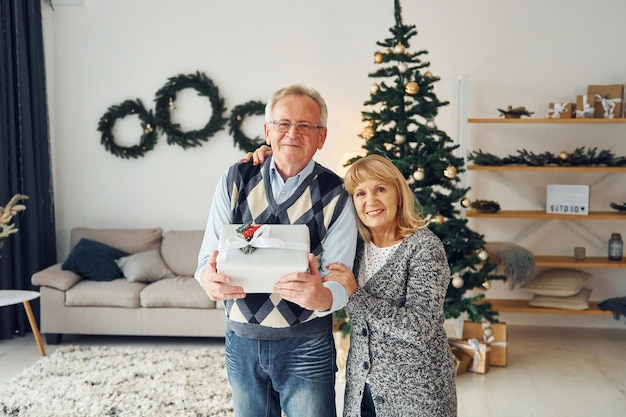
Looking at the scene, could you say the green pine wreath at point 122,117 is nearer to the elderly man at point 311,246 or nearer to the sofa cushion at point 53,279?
the sofa cushion at point 53,279

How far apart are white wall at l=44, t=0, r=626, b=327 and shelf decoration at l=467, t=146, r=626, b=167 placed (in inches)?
14.7

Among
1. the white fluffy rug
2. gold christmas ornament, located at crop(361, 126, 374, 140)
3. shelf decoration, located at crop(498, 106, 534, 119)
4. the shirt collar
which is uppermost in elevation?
shelf decoration, located at crop(498, 106, 534, 119)

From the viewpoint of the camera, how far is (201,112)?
573 centimetres

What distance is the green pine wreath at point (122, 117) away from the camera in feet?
18.7

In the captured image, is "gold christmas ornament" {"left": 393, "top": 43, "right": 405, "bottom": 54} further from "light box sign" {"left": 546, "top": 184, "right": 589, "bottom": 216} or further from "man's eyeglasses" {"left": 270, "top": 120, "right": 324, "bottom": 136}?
"man's eyeglasses" {"left": 270, "top": 120, "right": 324, "bottom": 136}

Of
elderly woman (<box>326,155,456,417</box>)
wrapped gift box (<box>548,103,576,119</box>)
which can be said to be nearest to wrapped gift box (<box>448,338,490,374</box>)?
wrapped gift box (<box>548,103,576,119</box>)

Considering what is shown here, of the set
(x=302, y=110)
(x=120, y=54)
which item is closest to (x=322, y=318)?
(x=302, y=110)

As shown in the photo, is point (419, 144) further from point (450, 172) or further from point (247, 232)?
point (247, 232)

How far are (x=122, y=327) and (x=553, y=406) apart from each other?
2909 mm

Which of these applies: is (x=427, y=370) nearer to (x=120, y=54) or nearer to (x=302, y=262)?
(x=302, y=262)

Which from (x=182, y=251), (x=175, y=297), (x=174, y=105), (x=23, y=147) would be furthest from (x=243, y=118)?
(x=23, y=147)

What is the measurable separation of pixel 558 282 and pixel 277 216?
3.78 meters

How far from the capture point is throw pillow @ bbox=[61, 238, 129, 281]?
5.14 metres

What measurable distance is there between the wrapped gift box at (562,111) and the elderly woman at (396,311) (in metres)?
3.55
